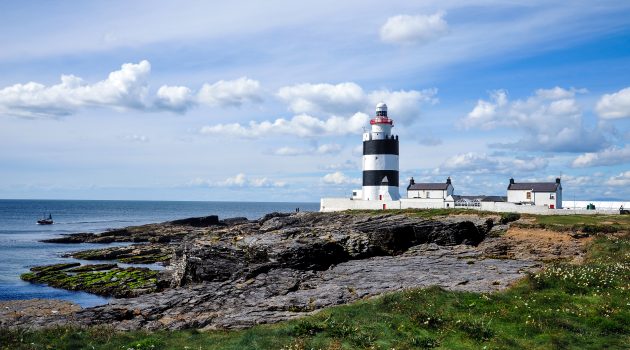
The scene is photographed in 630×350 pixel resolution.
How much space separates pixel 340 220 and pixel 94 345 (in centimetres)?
4844

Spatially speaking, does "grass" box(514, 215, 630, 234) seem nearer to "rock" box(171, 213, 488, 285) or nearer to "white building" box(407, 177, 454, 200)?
"rock" box(171, 213, 488, 285)

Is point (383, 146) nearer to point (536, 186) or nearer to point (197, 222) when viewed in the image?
point (536, 186)

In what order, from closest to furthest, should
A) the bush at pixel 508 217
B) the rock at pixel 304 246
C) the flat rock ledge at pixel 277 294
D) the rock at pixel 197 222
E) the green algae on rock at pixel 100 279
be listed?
the flat rock ledge at pixel 277 294 → the rock at pixel 304 246 → the green algae on rock at pixel 100 279 → the bush at pixel 508 217 → the rock at pixel 197 222

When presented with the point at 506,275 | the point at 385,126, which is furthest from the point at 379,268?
the point at 385,126

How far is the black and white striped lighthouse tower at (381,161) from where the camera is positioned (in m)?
76.2

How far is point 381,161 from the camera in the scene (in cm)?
7650

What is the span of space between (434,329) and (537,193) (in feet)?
202

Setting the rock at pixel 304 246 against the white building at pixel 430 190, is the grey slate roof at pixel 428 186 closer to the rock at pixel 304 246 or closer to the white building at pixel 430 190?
the white building at pixel 430 190

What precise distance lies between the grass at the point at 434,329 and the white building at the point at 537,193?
52.7m

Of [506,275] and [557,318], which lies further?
[506,275]

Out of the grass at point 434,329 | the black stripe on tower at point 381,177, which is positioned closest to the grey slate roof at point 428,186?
the black stripe on tower at point 381,177

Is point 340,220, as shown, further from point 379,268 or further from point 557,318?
point 557,318

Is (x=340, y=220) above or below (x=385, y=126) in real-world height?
below

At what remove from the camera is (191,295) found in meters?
30.0
